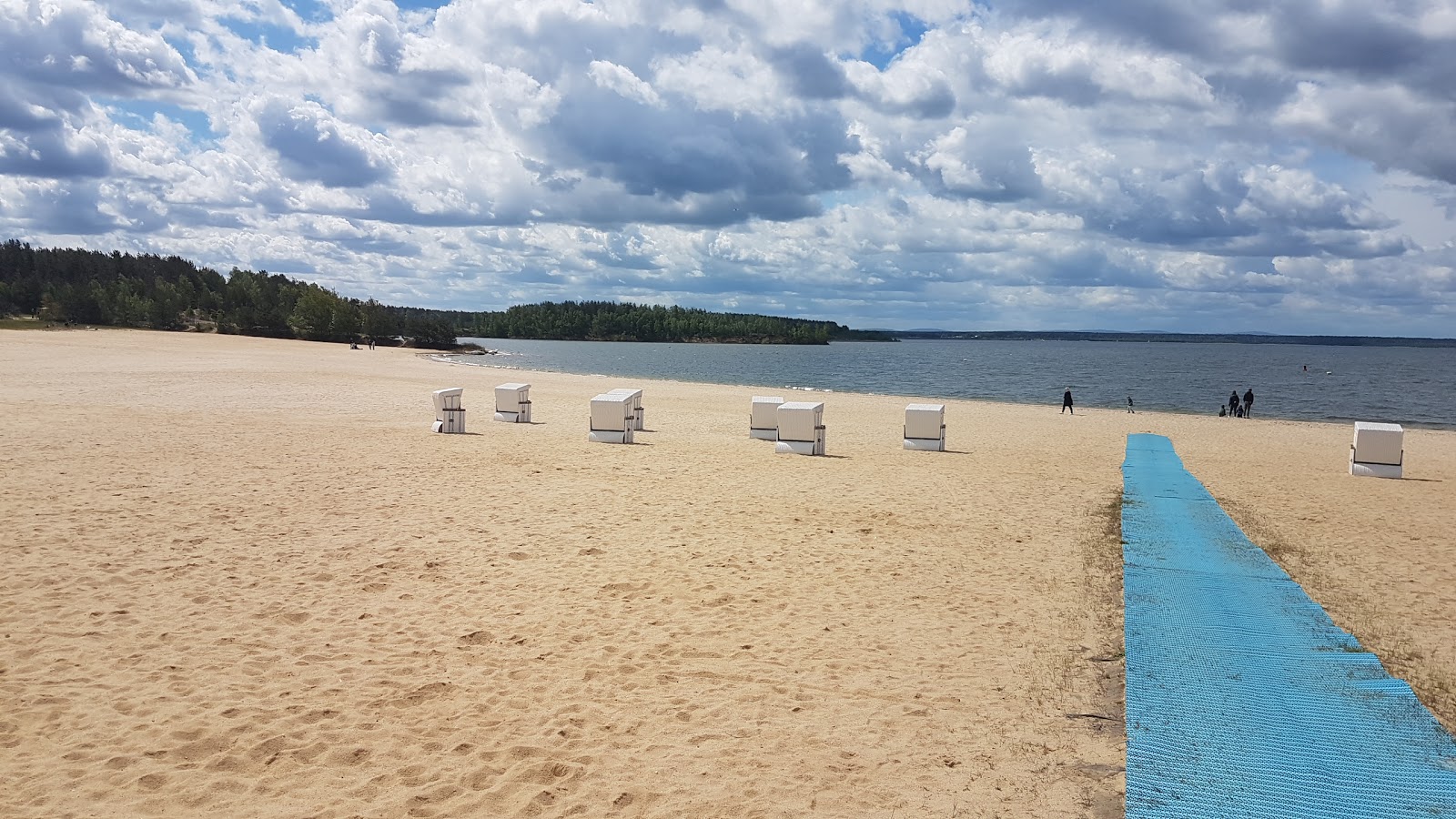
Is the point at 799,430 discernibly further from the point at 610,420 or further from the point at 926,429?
the point at 610,420

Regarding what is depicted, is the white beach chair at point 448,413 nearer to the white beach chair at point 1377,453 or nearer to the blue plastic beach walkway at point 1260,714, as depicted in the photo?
the blue plastic beach walkway at point 1260,714

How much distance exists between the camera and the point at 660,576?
27.1 ft

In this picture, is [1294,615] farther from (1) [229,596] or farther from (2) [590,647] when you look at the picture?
(1) [229,596]

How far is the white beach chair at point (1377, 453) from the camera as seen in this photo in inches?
698

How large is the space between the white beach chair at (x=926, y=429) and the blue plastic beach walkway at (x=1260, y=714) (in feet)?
33.1

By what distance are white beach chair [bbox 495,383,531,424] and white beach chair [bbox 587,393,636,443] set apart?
4.14 metres

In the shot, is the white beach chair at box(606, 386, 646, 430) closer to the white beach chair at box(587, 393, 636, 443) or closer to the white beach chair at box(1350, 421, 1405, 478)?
the white beach chair at box(587, 393, 636, 443)

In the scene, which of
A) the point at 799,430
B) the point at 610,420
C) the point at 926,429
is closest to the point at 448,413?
the point at 610,420

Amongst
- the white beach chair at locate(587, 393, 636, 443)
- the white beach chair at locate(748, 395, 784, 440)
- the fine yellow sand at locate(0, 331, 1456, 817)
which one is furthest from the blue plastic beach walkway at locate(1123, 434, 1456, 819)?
the white beach chair at locate(748, 395, 784, 440)

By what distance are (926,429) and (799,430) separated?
337 cm

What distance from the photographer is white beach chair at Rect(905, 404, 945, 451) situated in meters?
19.0

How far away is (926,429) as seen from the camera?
19078mm

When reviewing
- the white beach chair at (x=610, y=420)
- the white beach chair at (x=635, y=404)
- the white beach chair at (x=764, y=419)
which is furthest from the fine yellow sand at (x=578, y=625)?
the white beach chair at (x=764, y=419)

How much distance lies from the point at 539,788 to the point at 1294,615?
6418 mm
